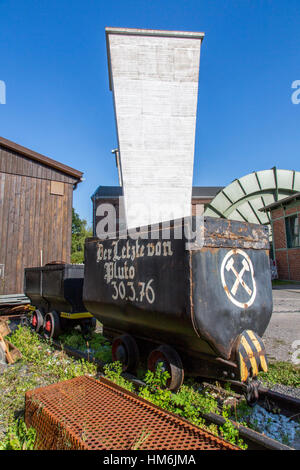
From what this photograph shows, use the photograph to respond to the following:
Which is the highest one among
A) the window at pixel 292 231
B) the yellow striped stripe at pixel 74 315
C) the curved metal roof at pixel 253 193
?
the curved metal roof at pixel 253 193

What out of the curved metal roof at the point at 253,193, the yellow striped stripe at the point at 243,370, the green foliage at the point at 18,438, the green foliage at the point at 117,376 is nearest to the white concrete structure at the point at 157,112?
the green foliage at the point at 117,376

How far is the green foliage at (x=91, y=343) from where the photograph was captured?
17.0 feet

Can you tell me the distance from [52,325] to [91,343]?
1077 millimetres

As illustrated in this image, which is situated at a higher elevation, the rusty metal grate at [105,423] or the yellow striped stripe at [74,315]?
the yellow striped stripe at [74,315]

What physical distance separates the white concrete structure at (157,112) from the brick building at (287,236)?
9.02 m

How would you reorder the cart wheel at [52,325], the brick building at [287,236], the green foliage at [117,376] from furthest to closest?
the brick building at [287,236], the cart wheel at [52,325], the green foliage at [117,376]

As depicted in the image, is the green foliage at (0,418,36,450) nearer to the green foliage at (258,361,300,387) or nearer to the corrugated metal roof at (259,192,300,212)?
the green foliage at (258,361,300,387)

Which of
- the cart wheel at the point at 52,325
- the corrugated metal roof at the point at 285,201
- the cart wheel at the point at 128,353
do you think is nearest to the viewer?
the cart wheel at the point at 128,353

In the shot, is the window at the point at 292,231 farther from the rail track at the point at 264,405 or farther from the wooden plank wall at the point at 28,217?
the rail track at the point at 264,405

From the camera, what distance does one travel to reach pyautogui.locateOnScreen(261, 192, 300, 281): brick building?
16.7 m

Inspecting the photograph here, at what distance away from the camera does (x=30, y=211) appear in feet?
35.4

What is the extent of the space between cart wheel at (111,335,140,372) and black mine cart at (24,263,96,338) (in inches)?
85.8
